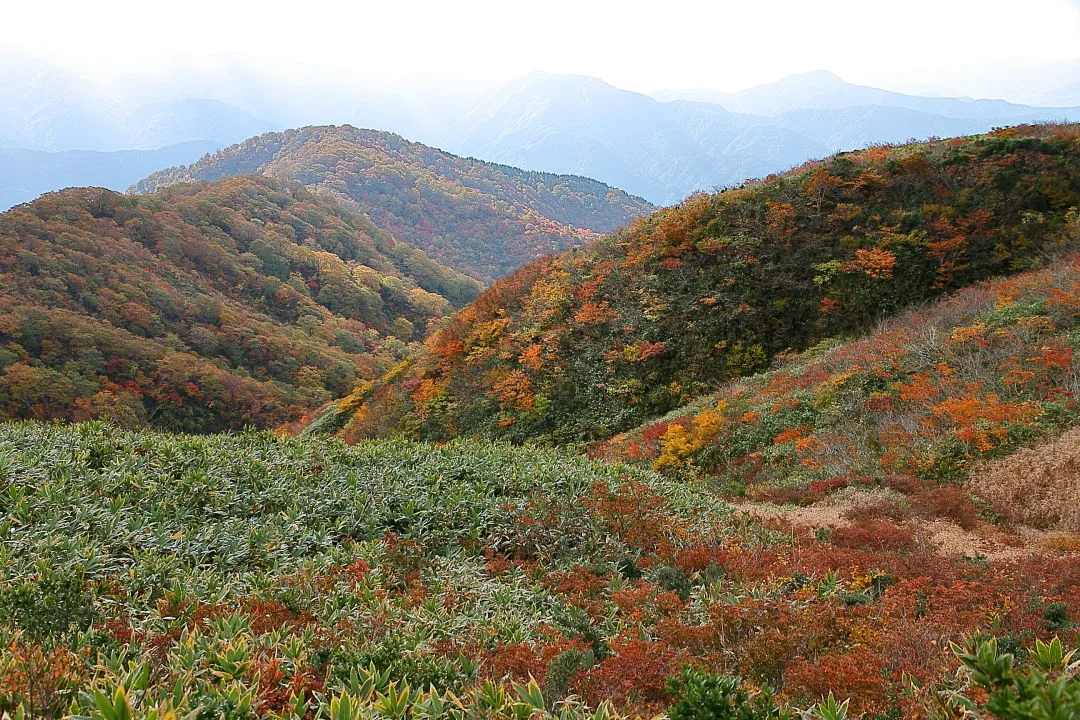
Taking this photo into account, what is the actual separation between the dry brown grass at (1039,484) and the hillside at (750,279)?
29.9ft

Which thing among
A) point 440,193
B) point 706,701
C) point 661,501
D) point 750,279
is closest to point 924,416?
point 661,501

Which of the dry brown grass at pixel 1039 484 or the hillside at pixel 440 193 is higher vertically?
the hillside at pixel 440 193

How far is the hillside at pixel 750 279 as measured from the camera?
17562 millimetres

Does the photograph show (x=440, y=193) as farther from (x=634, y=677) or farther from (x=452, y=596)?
(x=634, y=677)

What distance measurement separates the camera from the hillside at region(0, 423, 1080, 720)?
275cm

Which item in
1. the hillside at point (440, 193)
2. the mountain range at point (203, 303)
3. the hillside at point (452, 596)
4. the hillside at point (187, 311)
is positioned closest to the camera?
the hillside at point (452, 596)

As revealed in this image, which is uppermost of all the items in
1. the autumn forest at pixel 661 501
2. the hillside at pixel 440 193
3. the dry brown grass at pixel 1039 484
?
the hillside at pixel 440 193

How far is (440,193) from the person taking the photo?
138500 millimetres

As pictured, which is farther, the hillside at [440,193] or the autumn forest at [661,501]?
the hillside at [440,193]

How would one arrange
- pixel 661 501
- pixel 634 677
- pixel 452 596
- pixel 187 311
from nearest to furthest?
pixel 634 677 → pixel 452 596 → pixel 661 501 → pixel 187 311

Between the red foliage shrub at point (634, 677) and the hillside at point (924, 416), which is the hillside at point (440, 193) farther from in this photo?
the red foliage shrub at point (634, 677)

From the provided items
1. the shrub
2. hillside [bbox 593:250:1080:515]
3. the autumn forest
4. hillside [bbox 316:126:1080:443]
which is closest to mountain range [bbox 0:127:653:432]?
the autumn forest

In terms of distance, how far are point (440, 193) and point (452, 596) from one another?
14124 cm

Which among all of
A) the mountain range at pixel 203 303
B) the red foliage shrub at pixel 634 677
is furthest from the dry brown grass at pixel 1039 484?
the mountain range at pixel 203 303
